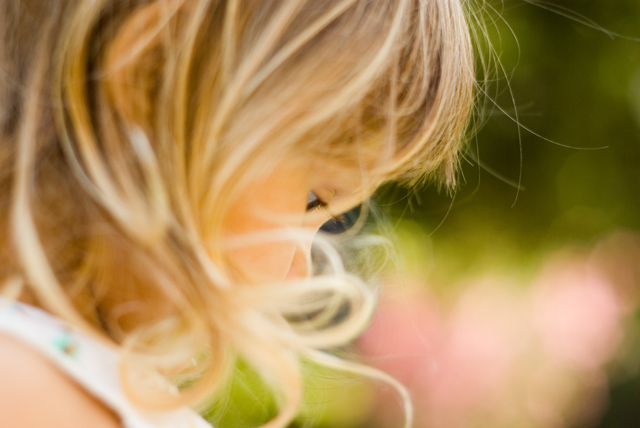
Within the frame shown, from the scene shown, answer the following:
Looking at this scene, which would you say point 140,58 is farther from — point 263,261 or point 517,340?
point 517,340

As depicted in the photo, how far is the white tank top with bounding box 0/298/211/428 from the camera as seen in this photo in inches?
20.4

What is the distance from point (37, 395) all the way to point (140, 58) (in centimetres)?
28

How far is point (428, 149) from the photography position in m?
0.79

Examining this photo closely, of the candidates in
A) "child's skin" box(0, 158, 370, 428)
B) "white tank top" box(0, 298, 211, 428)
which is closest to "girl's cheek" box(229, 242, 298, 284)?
"child's skin" box(0, 158, 370, 428)

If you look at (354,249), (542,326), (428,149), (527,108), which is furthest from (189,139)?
(542,326)

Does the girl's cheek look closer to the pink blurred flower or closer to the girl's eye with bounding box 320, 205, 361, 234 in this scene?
the girl's eye with bounding box 320, 205, 361, 234

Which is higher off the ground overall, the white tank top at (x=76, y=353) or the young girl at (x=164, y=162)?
the young girl at (x=164, y=162)

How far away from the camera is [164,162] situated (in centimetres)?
61

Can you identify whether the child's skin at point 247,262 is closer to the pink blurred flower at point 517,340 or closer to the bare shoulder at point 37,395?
the bare shoulder at point 37,395

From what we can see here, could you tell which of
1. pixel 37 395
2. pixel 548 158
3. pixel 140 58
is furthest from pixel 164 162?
pixel 548 158

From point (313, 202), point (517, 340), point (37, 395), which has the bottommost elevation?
point (517, 340)

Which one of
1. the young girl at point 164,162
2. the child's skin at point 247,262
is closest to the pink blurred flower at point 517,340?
the child's skin at point 247,262

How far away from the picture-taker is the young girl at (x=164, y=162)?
1.88ft

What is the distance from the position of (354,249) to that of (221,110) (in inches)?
20.1
